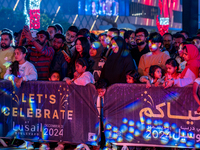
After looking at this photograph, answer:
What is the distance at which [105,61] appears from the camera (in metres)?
5.93

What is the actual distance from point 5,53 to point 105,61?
2.06 m

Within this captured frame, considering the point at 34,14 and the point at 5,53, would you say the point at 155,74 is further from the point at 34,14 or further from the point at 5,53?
the point at 34,14

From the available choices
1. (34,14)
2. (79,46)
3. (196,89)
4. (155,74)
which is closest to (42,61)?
(79,46)

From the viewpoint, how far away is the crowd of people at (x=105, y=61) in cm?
488

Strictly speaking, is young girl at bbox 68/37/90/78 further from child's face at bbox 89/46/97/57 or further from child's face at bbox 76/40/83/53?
child's face at bbox 89/46/97/57

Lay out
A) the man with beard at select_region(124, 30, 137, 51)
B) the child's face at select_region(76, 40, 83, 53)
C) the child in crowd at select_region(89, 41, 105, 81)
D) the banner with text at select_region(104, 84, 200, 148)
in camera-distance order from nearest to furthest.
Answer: the banner with text at select_region(104, 84, 200, 148) → the child's face at select_region(76, 40, 83, 53) → the child in crowd at select_region(89, 41, 105, 81) → the man with beard at select_region(124, 30, 137, 51)

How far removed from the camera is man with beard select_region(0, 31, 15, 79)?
6.16 m

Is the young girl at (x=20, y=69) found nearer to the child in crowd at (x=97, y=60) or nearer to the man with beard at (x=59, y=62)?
the man with beard at (x=59, y=62)

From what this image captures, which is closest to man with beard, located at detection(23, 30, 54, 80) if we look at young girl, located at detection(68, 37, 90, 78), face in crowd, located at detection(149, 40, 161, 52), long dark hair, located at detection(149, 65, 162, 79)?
young girl, located at detection(68, 37, 90, 78)

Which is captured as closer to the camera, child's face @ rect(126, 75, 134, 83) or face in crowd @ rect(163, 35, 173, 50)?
child's face @ rect(126, 75, 134, 83)

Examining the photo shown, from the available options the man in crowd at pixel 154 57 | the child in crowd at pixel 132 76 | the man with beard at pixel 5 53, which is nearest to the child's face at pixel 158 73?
the child in crowd at pixel 132 76

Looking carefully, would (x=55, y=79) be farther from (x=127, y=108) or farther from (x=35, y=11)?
(x=35, y=11)

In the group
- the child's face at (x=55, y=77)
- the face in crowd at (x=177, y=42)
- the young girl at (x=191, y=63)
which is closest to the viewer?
the young girl at (x=191, y=63)

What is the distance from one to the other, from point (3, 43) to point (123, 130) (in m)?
3.13
